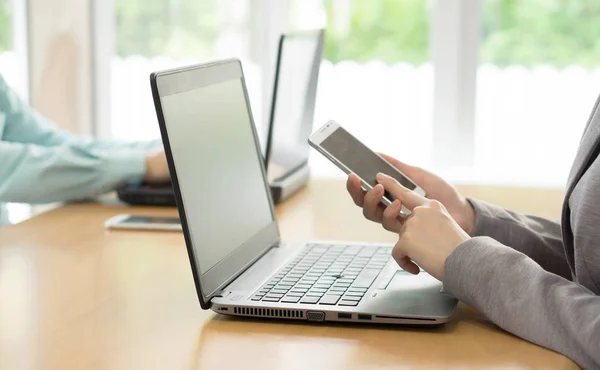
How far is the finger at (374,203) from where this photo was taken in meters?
1.18

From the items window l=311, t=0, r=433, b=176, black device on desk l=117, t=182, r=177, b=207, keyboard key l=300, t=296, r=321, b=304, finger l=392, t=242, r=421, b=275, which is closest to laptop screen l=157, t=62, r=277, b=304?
keyboard key l=300, t=296, r=321, b=304

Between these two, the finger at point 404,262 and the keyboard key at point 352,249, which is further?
the keyboard key at point 352,249

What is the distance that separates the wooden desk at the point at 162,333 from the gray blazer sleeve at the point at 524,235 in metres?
0.25

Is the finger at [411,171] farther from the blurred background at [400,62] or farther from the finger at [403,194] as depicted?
the blurred background at [400,62]

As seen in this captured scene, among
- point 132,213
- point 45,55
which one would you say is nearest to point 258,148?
point 132,213

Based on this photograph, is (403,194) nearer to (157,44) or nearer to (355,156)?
(355,156)

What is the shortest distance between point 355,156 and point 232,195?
0.20m

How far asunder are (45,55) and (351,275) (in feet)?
6.63

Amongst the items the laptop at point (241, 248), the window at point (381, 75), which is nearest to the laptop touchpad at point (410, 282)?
the laptop at point (241, 248)

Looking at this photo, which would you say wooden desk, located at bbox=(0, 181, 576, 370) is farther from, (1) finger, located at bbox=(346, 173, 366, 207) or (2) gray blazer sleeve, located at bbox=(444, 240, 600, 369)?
(1) finger, located at bbox=(346, 173, 366, 207)

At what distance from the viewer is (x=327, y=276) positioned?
116cm

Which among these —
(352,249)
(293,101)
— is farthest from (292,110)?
(352,249)

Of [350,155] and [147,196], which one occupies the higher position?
[350,155]

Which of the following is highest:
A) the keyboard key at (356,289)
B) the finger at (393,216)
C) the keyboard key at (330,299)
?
the finger at (393,216)
